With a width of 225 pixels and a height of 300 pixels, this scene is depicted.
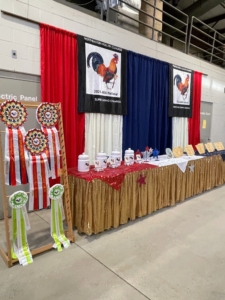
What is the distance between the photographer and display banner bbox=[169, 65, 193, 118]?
15.7ft

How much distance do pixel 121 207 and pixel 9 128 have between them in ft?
5.04

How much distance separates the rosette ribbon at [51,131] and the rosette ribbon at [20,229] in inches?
15.2

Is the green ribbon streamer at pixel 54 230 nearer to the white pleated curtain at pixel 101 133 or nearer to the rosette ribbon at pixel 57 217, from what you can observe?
the rosette ribbon at pixel 57 217

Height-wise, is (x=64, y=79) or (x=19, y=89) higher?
(x=64, y=79)

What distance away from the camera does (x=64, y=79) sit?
123 inches

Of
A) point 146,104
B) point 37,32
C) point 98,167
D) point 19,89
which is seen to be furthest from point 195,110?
point 19,89

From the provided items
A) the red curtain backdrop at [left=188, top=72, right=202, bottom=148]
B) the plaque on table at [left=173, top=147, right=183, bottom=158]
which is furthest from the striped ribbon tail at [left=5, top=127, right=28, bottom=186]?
the red curtain backdrop at [left=188, top=72, right=202, bottom=148]

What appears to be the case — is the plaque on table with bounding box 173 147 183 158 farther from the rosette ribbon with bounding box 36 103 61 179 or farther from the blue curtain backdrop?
the rosette ribbon with bounding box 36 103 61 179

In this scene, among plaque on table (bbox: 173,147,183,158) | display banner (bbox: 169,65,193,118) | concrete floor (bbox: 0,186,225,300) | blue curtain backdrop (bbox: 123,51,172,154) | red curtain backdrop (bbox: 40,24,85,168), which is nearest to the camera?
concrete floor (bbox: 0,186,225,300)

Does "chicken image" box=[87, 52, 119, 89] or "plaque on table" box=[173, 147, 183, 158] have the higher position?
"chicken image" box=[87, 52, 119, 89]

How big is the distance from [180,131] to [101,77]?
8.56 ft

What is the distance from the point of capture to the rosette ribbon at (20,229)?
1882mm

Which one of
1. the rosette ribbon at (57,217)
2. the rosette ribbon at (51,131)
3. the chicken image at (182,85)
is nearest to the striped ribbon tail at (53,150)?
the rosette ribbon at (51,131)

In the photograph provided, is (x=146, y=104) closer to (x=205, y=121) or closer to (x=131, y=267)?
(x=205, y=121)
